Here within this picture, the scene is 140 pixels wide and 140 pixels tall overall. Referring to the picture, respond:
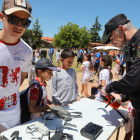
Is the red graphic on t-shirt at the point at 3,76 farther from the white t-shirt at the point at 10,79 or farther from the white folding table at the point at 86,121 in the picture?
the white folding table at the point at 86,121

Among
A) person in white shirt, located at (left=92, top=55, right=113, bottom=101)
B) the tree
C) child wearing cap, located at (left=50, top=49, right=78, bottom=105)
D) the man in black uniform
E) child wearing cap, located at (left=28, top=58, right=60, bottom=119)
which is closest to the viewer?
the man in black uniform

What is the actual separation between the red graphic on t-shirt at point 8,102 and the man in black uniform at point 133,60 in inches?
44.9

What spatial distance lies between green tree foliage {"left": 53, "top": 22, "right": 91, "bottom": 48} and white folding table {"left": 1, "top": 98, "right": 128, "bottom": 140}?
3767 cm

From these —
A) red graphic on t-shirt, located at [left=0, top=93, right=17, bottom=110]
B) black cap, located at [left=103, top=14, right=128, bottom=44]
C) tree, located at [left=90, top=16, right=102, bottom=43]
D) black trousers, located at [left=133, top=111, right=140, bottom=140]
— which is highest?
tree, located at [left=90, top=16, right=102, bottom=43]

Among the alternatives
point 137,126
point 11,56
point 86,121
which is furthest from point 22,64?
point 137,126

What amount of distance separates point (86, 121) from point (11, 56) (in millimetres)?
1192

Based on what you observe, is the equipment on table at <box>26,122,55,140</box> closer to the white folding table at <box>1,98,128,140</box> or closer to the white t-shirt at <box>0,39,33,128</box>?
the white folding table at <box>1,98,128,140</box>

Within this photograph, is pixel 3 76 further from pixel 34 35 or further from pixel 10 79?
pixel 34 35

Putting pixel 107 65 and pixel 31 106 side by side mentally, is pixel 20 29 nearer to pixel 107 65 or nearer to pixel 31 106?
pixel 31 106

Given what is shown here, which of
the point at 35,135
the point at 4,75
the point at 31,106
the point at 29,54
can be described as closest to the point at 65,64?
the point at 29,54

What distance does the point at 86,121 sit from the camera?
64.1 inches

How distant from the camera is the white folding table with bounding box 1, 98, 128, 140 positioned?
130 cm

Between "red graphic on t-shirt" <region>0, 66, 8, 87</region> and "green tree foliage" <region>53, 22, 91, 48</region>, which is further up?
"green tree foliage" <region>53, 22, 91, 48</region>

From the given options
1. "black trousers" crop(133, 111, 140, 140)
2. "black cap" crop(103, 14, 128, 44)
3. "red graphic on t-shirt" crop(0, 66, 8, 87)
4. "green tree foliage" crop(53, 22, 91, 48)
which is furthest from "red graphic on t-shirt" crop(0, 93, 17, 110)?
"green tree foliage" crop(53, 22, 91, 48)
